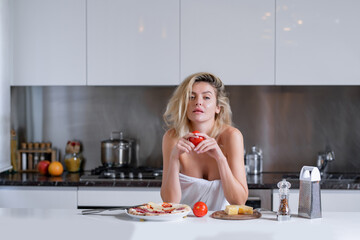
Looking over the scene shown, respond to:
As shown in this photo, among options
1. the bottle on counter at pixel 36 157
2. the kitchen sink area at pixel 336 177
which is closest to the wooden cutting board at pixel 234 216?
the kitchen sink area at pixel 336 177

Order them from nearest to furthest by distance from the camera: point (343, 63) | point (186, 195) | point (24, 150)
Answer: point (186, 195)
point (343, 63)
point (24, 150)

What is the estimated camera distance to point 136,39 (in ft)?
11.4

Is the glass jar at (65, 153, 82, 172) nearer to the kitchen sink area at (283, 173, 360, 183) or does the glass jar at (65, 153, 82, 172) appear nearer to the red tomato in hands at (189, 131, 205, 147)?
the kitchen sink area at (283, 173, 360, 183)

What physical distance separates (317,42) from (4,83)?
2.17 meters

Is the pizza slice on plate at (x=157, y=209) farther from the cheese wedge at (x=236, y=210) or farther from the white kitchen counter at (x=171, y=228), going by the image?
the cheese wedge at (x=236, y=210)

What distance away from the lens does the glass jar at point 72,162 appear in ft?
12.3

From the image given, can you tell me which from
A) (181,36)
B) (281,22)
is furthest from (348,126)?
(181,36)

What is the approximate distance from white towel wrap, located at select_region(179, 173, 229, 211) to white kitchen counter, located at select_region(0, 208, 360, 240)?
0.47 m

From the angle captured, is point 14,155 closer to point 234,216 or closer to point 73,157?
point 73,157

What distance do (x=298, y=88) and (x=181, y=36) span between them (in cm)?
102

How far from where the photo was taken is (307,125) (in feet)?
12.6

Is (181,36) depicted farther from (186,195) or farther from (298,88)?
(186,195)

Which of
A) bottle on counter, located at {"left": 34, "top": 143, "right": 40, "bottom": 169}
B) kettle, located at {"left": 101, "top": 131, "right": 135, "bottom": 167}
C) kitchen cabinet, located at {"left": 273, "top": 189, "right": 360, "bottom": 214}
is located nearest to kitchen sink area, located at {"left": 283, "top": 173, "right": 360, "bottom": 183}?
kitchen cabinet, located at {"left": 273, "top": 189, "right": 360, "bottom": 214}

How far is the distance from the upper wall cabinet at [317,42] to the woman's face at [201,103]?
108 centimetres
